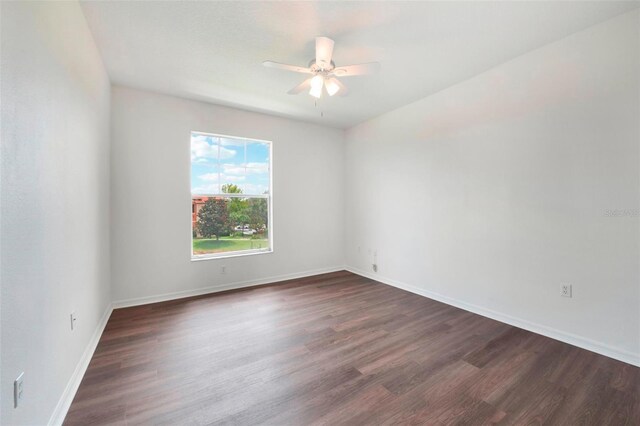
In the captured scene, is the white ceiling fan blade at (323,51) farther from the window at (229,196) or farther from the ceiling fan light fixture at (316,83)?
the window at (229,196)

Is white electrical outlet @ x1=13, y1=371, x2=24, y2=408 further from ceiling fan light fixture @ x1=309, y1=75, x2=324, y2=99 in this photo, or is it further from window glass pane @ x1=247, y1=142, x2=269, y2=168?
window glass pane @ x1=247, y1=142, x2=269, y2=168

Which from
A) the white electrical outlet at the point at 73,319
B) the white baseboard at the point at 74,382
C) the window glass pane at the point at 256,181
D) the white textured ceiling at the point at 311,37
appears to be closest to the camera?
the white baseboard at the point at 74,382

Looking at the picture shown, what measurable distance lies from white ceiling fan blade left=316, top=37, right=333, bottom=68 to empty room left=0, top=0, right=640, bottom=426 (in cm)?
2

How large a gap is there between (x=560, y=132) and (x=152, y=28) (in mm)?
3598

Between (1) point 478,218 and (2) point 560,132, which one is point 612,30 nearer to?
(2) point 560,132

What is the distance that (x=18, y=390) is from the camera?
44.0 inches

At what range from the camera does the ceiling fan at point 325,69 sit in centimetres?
209

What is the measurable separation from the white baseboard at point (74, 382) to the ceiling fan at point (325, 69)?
2.57 meters

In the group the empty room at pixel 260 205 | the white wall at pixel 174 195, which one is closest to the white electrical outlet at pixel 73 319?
the empty room at pixel 260 205

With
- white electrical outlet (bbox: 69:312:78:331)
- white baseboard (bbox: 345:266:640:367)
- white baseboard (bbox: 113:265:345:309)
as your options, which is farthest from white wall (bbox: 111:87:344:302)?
white baseboard (bbox: 345:266:640:367)

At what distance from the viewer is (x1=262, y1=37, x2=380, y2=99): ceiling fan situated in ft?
6.86

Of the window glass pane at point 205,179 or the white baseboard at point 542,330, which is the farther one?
the window glass pane at point 205,179

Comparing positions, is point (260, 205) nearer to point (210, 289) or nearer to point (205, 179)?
point (205, 179)

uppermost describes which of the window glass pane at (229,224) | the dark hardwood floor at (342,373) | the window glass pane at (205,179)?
the window glass pane at (205,179)
